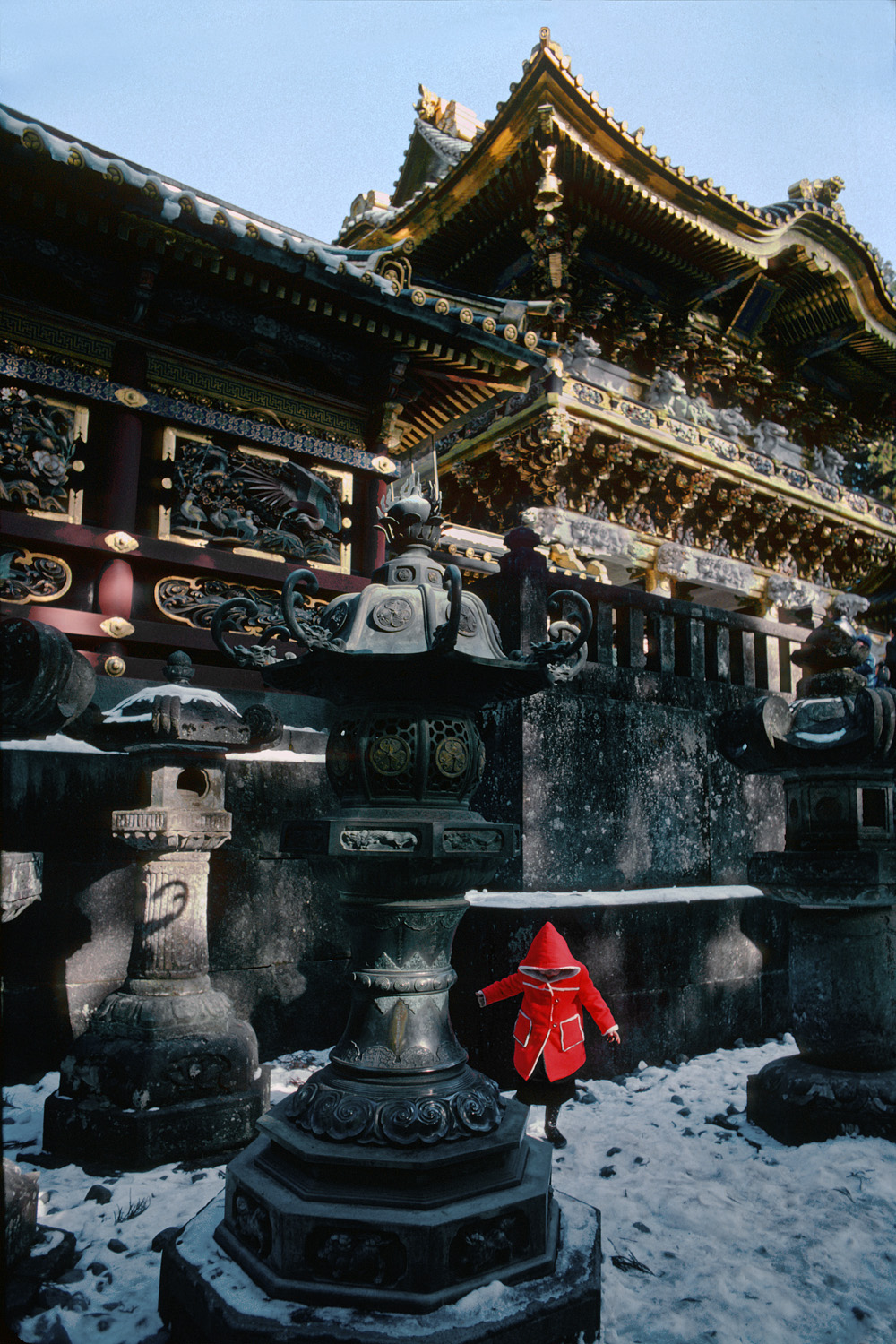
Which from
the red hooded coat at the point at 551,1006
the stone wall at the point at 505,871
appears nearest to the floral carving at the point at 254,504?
the stone wall at the point at 505,871

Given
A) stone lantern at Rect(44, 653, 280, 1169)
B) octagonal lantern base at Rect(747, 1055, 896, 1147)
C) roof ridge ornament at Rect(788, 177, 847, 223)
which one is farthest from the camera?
roof ridge ornament at Rect(788, 177, 847, 223)

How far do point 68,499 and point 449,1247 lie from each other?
219 inches

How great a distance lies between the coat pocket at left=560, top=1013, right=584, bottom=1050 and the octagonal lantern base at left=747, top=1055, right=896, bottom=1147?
44.9 inches

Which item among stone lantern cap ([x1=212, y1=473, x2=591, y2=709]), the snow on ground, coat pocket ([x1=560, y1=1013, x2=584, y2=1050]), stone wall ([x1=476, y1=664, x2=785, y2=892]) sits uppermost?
stone lantern cap ([x1=212, y1=473, x2=591, y2=709])

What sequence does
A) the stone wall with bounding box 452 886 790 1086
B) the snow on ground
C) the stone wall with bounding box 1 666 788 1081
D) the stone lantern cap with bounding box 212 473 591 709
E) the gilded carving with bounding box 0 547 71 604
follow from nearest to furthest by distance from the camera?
the snow on ground → the stone lantern cap with bounding box 212 473 591 709 → the stone wall with bounding box 1 666 788 1081 → the stone wall with bounding box 452 886 790 1086 → the gilded carving with bounding box 0 547 71 604

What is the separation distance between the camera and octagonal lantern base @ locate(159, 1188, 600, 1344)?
7.36 ft

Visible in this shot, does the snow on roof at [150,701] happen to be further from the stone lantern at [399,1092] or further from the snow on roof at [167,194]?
the snow on roof at [167,194]

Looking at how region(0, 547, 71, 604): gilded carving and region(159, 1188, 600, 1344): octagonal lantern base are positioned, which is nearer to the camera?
region(159, 1188, 600, 1344): octagonal lantern base

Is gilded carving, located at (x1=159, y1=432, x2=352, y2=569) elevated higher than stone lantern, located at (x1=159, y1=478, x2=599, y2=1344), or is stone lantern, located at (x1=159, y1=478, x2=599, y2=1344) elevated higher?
gilded carving, located at (x1=159, y1=432, x2=352, y2=569)

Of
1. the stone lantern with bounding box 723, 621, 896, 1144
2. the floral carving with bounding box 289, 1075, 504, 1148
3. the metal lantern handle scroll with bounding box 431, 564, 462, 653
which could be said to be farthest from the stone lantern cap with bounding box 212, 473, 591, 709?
the stone lantern with bounding box 723, 621, 896, 1144

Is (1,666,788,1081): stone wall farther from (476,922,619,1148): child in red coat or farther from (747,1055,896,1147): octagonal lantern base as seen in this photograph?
(747,1055,896,1147): octagonal lantern base

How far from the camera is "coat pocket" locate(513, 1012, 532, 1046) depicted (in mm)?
4145

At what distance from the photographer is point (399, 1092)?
2.78 meters

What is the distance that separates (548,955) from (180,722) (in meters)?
2.34
